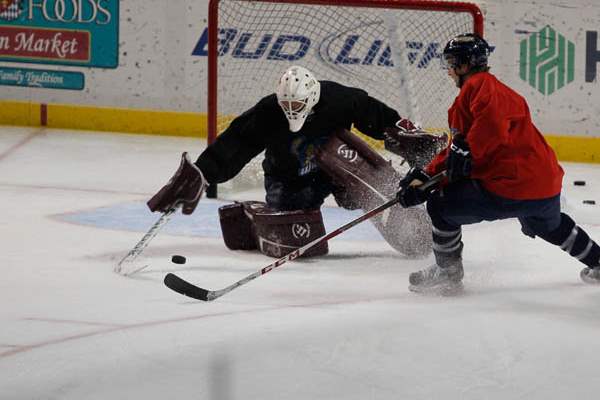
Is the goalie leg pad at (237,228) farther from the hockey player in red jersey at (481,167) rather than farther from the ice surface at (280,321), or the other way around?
the hockey player in red jersey at (481,167)

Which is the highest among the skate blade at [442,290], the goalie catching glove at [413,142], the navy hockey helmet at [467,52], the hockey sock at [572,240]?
the navy hockey helmet at [467,52]

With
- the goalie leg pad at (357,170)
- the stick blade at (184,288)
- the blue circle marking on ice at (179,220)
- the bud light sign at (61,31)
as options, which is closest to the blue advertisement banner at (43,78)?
the bud light sign at (61,31)

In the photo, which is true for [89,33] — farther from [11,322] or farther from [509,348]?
[509,348]

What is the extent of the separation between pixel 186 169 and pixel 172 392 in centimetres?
157

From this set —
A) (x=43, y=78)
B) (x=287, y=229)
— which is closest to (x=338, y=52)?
(x=43, y=78)

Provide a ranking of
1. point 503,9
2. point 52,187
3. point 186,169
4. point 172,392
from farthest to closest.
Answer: point 503,9 < point 52,187 < point 186,169 < point 172,392

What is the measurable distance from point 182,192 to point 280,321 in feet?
3.00

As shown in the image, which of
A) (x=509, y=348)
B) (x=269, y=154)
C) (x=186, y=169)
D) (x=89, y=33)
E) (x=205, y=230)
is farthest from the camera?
(x=89, y=33)

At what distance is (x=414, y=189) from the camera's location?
12.4 feet

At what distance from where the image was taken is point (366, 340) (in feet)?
11.1

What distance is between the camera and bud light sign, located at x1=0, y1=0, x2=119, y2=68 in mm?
7742

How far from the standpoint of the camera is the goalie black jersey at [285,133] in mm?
4516

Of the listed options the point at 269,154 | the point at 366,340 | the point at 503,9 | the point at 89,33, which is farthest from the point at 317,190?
the point at 89,33

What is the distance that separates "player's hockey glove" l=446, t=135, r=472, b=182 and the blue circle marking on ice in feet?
4.27
